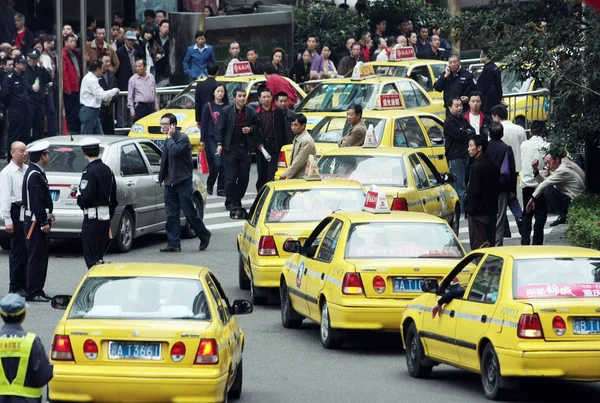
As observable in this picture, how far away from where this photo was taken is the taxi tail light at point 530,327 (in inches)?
445

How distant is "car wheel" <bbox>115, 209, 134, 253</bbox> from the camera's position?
20.2m

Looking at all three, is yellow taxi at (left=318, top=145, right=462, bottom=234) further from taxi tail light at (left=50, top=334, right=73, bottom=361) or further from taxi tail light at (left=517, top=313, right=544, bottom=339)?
taxi tail light at (left=50, top=334, right=73, bottom=361)

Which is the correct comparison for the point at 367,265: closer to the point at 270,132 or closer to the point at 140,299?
the point at 140,299

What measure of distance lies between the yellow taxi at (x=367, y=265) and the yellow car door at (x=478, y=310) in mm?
1258

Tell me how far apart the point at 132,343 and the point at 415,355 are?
3.44 m

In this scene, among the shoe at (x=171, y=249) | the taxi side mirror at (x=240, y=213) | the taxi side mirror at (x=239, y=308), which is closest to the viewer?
the taxi side mirror at (x=239, y=308)

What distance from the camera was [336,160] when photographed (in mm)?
20250

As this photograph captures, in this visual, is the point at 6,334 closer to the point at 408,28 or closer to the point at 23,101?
the point at 23,101

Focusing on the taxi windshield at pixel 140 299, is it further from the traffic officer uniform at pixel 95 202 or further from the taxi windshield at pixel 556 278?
the traffic officer uniform at pixel 95 202

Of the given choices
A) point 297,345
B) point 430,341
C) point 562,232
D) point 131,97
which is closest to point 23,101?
point 131,97

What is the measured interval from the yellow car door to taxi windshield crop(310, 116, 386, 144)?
1187 cm

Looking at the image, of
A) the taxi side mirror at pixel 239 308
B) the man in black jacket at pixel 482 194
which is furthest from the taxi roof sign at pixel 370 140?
the taxi side mirror at pixel 239 308

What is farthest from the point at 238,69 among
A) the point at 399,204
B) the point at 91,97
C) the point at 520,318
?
the point at 520,318

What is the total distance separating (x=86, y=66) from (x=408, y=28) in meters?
11.7
